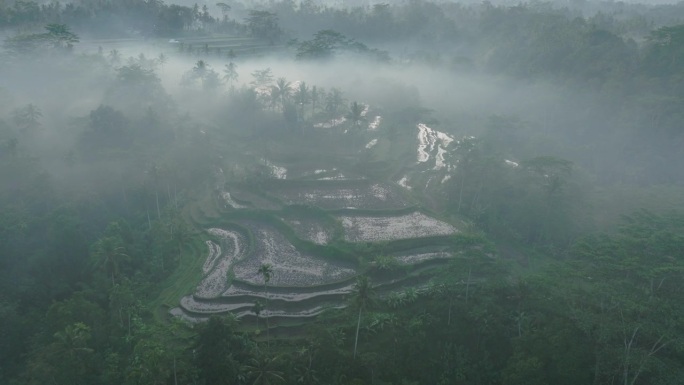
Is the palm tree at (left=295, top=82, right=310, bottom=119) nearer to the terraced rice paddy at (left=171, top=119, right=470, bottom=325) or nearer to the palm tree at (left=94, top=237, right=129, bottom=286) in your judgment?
the terraced rice paddy at (left=171, top=119, right=470, bottom=325)

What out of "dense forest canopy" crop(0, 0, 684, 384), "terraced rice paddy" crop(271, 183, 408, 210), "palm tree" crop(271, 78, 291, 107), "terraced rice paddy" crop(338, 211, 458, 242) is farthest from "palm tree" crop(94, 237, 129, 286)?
"palm tree" crop(271, 78, 291, 107)

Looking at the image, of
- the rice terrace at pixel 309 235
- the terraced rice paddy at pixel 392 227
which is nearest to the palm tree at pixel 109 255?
the rice terrace at pixel 309 235

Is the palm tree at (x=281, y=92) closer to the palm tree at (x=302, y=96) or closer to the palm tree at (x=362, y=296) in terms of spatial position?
the palm tree at (x=302, y=96)

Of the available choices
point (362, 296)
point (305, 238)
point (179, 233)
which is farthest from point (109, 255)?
point (362, 296)

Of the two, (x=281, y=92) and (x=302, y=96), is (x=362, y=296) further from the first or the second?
(x=281, y=92)

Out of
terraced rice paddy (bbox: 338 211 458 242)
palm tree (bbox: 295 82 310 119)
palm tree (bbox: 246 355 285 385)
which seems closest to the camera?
palm tree (bbox: 246 355 285 385)

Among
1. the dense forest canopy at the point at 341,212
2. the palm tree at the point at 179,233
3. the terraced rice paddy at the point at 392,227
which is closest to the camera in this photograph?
the dense forest canopy at the point at 341,212

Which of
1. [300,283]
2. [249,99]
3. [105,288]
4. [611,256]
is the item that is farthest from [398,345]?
[249,99]

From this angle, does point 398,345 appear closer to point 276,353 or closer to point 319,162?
point 276,353
